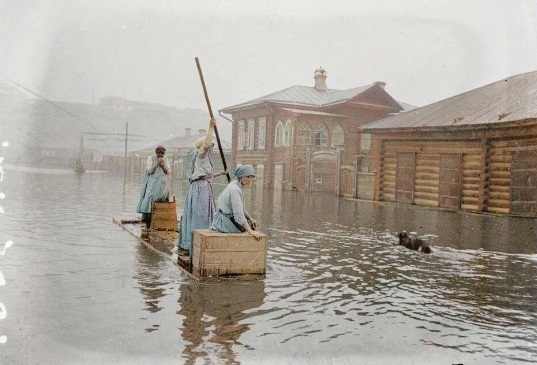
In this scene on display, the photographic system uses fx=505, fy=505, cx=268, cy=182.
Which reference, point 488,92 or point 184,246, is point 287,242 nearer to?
point 184,246

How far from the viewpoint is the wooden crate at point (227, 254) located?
19.7 feet

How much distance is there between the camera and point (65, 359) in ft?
11.4

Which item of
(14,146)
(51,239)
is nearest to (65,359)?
(51,239)

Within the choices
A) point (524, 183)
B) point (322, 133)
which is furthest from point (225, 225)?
point (322, 133)

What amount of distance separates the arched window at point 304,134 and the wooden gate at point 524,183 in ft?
52.4

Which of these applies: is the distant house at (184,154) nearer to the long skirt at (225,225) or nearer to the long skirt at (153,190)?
the long skirt at (153,190)

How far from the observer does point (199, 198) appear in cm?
706

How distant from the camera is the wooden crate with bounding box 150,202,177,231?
33.0 ft

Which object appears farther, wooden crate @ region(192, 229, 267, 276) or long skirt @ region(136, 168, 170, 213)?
long skirt @ region(136, 168, 170, 213)

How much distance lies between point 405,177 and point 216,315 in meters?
18.2

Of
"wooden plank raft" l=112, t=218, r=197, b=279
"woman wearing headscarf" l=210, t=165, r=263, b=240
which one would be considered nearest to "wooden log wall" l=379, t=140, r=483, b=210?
"wooden plank raft" l=112, t=218, r=197, b=279

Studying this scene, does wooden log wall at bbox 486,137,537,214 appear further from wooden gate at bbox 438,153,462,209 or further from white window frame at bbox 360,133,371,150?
white window frame at bbox 360,133,371,150

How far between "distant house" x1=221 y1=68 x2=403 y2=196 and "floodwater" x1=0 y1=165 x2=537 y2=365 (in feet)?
65.6

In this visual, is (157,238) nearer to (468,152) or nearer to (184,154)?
(468,152)
